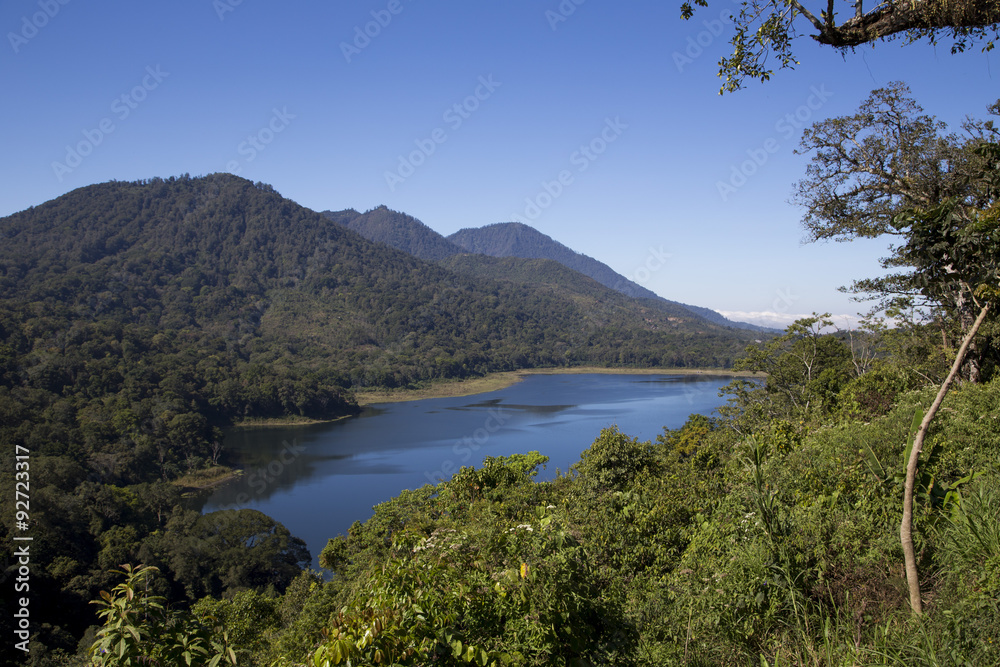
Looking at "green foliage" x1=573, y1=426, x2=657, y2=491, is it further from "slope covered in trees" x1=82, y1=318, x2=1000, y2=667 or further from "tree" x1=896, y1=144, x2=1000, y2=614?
"tree" x1=896, y1=144, x2=1000, y2=614

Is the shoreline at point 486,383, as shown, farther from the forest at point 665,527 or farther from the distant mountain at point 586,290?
the distant mountain at point 586,290

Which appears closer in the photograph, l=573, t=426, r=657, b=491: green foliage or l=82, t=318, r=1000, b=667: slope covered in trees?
l=82, t=318, r=1000, b=667: slope covered in trees

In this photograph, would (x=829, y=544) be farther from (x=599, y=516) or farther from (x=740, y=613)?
(x=599, y=516)

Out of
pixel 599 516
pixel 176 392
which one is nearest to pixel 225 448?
pixel 176 392

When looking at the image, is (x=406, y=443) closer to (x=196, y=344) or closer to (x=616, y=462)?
(x=616, y=462)

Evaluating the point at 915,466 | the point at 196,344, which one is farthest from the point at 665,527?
the point at 196,344

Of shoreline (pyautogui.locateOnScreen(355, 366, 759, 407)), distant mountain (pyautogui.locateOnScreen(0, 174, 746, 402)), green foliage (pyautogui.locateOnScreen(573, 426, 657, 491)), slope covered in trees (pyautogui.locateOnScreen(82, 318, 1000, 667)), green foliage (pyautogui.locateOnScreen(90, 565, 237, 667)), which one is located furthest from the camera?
shoreline (pyautogui.locateOnScreen(355, 366, 759, 407))

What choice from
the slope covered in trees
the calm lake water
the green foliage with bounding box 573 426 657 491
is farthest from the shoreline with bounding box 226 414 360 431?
the slope covered in trees
